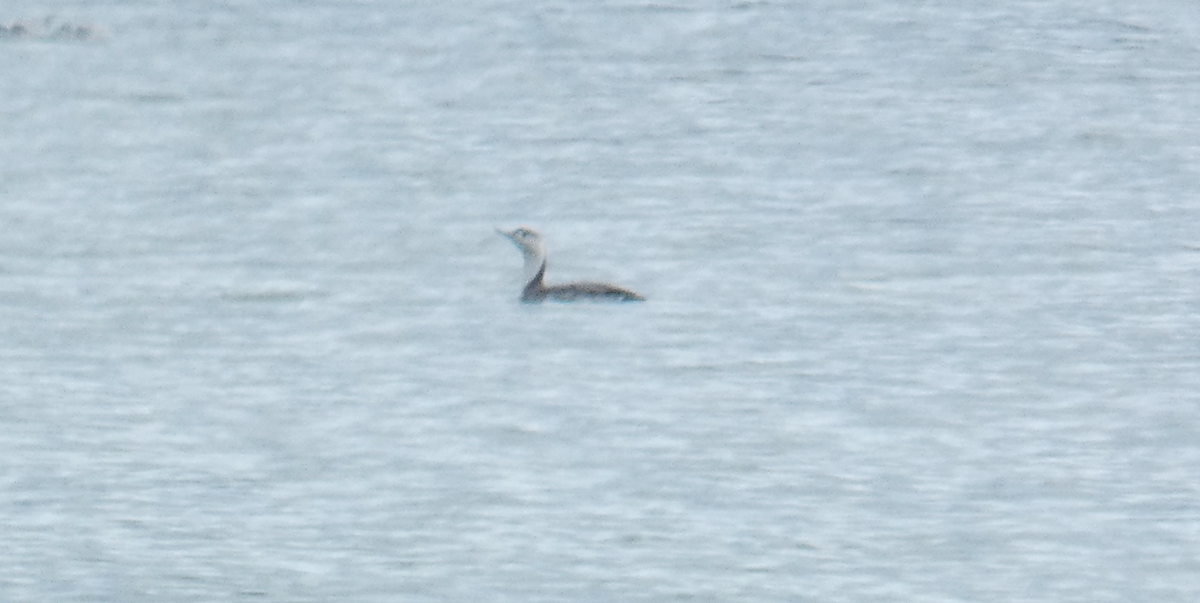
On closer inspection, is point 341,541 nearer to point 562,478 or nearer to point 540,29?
point 562,478

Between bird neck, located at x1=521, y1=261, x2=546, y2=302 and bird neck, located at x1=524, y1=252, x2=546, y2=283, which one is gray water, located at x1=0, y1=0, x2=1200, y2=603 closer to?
bird neck, located at x1=521, y1=261, x2=546, y2=302

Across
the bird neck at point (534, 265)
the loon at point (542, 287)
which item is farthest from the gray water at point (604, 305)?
the bird neck at point (534, 265)

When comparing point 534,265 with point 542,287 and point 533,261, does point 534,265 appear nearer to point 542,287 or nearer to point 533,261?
point 533,261

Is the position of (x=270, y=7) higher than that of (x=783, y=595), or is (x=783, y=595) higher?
(x=270, y=7)

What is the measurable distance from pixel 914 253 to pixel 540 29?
786 cm

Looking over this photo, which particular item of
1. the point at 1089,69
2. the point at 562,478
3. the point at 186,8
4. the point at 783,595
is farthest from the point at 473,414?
the point at 186,8

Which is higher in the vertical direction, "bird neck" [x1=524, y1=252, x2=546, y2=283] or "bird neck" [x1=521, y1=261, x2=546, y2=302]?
"bird neck" [x1=524, y1=252, x2=546, y2=283]

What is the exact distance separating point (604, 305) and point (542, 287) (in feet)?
1.62

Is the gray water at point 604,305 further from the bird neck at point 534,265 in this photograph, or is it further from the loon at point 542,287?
the bird neck at point 534,265

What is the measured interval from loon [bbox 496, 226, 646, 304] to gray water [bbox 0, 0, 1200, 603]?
10 centimetres

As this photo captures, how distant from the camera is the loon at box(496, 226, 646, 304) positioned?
12.8 meters

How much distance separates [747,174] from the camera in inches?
640

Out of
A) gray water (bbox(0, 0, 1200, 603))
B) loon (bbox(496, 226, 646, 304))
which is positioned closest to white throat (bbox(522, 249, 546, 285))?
loon (bbox(496, 226, 646, 304))

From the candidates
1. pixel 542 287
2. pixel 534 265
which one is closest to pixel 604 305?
pixel 542 287
